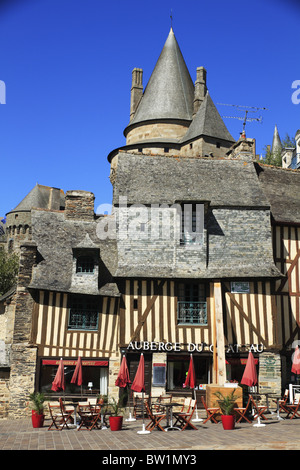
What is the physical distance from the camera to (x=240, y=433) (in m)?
10.3

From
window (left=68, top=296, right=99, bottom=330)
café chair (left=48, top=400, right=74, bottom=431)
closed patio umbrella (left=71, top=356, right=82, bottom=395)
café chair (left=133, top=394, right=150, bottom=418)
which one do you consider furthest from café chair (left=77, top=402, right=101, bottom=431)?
window (left=68, top=296, right=99, bottom=330)

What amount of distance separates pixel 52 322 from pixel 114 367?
7.50 feet

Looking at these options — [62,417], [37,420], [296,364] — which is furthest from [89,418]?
[296,364]

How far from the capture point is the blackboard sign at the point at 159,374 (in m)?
14.4

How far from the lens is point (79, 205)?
1753cm

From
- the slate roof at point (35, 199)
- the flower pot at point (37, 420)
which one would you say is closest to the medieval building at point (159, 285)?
the flower pot at point (37, 420)

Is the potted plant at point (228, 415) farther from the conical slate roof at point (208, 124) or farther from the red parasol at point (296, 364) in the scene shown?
the conical slate roof at point (208, 124)

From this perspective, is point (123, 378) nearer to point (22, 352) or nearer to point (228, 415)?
point (228, 415)

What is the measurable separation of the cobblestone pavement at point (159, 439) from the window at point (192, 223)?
577cm

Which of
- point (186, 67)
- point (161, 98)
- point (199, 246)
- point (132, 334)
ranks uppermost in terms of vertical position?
point (186, 67)

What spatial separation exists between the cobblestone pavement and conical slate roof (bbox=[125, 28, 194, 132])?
80.2 ft
